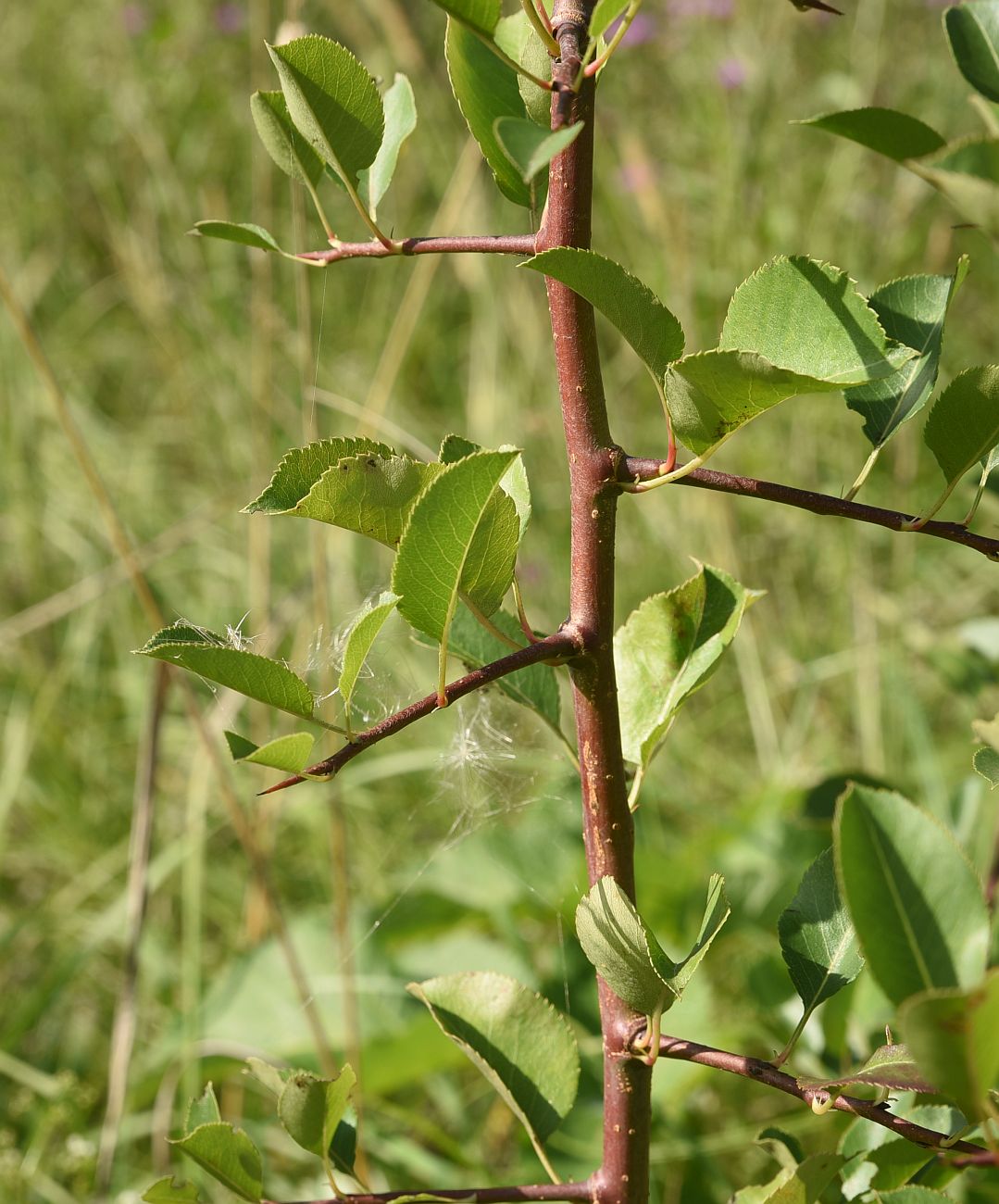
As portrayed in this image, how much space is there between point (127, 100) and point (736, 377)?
6.58 ft

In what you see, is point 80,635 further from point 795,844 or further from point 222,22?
point 222,22

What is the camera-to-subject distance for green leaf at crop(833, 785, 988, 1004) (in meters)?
0.28

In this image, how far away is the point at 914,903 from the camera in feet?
0.94

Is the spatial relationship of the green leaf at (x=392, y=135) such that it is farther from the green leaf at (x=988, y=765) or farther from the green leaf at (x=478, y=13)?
the green leaf at (x=988, y=765)

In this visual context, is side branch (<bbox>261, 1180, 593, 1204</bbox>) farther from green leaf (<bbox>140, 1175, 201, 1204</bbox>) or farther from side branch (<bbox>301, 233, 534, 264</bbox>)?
side branch (<bbox>301, 233, 534, 264</bbox>)

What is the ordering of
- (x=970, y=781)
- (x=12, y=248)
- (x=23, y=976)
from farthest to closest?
1. (x=12, y=248)
2. (x=23, y=976)
3. (x=970, y=781)

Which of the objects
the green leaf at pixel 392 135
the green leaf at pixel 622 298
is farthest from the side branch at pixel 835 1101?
the green leaf at pixel 392 135

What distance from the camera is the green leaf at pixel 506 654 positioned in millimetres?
500

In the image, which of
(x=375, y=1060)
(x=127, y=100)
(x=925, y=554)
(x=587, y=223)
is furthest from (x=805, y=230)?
(x=587, y=223)

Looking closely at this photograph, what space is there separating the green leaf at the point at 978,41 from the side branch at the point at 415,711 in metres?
0.21

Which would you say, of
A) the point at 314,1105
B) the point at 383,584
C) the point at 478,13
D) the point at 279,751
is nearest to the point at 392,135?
the point at 478,13

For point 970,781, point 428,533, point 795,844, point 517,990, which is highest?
point 428,533

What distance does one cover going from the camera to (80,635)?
1734 millimetres

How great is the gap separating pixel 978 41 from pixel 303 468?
24 centimetres
